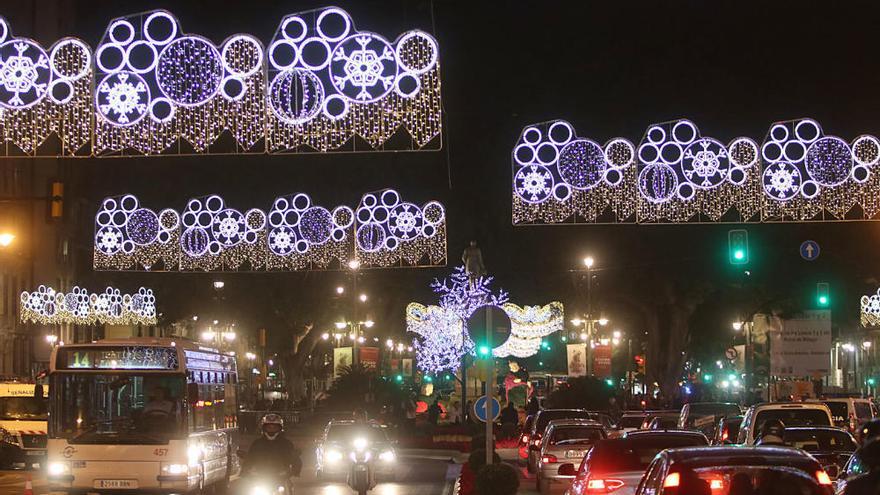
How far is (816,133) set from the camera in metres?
28.6

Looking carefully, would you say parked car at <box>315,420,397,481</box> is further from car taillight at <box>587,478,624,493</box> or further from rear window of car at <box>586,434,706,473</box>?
car taillight at <box>587,478,624,493</box>

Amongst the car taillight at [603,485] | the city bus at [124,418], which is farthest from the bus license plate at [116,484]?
the car taillight at [603,485]

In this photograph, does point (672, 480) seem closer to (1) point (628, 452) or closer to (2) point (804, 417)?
(1) point (628, 452)

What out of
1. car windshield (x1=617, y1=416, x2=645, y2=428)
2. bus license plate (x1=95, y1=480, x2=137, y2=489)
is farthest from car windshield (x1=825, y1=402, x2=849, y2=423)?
bus license plate (x1=95, y1=480, x2=137, y2=489)

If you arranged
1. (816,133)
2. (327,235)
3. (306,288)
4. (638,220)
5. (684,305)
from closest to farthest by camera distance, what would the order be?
(816,133)
(638,220)
(327,235)
(684,305)
(306,288)

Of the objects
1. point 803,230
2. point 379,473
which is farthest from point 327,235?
point 803,230

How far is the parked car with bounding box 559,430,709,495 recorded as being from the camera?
1606cm

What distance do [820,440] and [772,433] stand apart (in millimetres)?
Answer: 2212

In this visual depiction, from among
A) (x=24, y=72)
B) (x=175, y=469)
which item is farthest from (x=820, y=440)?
(x=24, y=72)

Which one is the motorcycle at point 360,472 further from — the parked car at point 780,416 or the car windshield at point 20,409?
the car windshield at point 20,409

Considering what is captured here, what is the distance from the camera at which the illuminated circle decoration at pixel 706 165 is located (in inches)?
1147

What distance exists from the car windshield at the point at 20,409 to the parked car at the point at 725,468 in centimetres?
2731

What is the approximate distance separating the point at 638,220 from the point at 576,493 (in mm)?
16312

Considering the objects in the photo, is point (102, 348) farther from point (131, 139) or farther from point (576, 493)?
point (576, 493)
